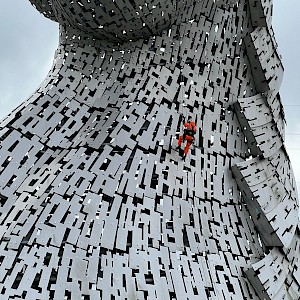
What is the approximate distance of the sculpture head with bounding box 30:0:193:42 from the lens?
346 inches

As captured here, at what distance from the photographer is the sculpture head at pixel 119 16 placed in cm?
880

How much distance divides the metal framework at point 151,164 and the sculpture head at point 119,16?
2 centimetres

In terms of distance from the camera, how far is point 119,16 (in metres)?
8.87

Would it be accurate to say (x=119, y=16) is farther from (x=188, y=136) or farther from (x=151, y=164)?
(x=151, y=164)

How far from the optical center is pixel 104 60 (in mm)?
9273

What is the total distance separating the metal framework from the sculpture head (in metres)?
0.02

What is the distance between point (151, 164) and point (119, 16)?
166cm

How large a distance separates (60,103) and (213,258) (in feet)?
7.88

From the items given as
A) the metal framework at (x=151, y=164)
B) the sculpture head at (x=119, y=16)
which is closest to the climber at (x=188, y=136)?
the metal framework at (x=151, y=164)

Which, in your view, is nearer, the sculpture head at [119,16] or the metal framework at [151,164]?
the metal framework at [151,164]

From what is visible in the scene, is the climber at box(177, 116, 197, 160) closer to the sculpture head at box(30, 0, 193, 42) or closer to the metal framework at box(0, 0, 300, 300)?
the metal framework at box(0, 0, 300, 300)

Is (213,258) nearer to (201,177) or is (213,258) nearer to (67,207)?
(201,177)

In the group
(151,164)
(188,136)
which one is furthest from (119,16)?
(151,164)

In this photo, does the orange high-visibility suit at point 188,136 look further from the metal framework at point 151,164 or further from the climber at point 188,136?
the metal framework at point 151,164
